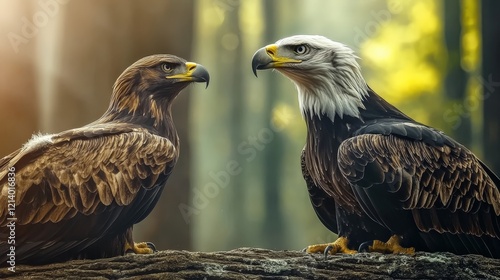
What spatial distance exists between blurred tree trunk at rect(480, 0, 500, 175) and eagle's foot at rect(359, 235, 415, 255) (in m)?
0.84

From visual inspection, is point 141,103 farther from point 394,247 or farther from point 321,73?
point 394,247

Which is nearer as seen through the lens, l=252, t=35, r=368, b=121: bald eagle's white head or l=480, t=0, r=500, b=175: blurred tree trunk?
l=252, t=35, r=368, b=121: bald eagle's white head

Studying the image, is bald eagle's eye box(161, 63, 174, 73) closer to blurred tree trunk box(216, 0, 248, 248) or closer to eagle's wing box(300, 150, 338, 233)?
blurred tree trunk box(216, 0, 248, 248)

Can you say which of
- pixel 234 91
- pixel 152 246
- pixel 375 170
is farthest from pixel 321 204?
pixel 152 246

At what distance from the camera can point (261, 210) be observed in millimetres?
4016

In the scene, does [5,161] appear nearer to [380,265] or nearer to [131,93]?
[131,93]

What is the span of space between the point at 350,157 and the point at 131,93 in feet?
4.41

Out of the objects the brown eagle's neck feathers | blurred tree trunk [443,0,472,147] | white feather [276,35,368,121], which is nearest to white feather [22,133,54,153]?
the brown eagle's neck feathers

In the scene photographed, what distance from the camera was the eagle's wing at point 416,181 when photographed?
3699 mm

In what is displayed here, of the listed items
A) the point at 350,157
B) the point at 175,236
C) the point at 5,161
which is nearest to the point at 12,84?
the point at 5,161

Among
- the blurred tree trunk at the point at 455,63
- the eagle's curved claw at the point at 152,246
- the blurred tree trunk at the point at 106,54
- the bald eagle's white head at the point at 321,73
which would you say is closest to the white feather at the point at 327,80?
the bald eagle's white head at the point at 321,73

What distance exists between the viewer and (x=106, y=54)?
401 centimetres

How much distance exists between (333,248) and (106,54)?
69.6 inches

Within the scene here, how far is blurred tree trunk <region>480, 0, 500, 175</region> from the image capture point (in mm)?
4133
